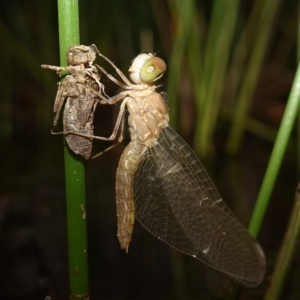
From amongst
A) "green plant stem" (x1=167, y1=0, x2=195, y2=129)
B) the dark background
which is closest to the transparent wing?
the dark background

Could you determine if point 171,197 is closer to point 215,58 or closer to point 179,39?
point 179,39

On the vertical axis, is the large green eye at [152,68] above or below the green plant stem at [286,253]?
above

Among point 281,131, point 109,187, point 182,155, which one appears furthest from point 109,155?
point 281,131

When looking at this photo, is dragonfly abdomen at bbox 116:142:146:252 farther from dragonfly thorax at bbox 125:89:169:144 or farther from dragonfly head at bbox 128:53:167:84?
dragonfly head at bbox 128:53:167:84

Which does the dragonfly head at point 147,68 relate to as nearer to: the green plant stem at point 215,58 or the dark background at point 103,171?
the dark background at point 103,171

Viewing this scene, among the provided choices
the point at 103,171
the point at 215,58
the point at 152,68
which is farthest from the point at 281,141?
the point at 103,171

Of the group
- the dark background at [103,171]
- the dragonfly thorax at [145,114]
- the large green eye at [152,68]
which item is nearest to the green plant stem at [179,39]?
the dark background at [103,171]

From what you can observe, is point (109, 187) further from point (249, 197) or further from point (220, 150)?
point (220, 150)
